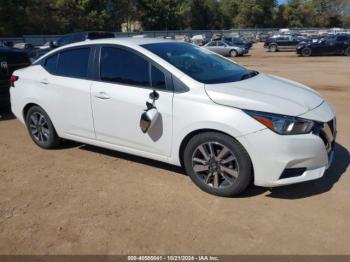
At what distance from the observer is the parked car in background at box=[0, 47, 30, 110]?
8.23m

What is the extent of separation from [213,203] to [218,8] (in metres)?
98.4

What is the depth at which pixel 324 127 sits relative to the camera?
163 inches

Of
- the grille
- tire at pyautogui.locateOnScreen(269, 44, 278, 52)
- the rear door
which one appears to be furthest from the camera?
tire at pyautogui.locateOnScreen(269, 44, 278, 52)

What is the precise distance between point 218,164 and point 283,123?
0.79m

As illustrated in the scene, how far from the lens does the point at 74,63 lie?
5.39 metres

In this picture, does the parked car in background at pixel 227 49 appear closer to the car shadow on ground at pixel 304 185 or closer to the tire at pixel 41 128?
the tire at pixel 41 128

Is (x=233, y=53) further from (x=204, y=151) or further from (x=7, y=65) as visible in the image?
(x=204, y=151)

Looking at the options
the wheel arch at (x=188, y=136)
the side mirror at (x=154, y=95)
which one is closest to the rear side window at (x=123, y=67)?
A: the side mirror at (x=154, y=95)

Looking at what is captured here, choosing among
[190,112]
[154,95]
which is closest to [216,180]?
[190,112]

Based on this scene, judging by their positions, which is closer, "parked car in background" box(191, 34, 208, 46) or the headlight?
the headlight

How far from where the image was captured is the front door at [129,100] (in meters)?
4.46

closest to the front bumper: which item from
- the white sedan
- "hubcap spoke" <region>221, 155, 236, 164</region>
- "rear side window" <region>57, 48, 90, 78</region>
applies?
the white sedan

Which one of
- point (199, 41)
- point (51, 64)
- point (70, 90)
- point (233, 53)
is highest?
point (51, 64)

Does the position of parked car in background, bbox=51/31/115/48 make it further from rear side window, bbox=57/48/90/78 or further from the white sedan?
the white sedan
